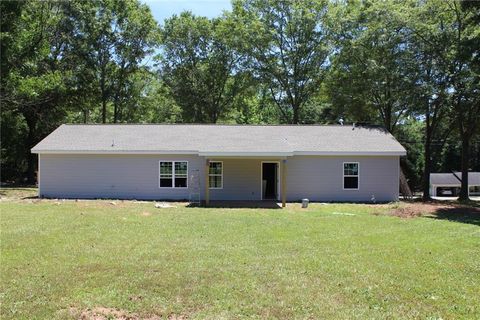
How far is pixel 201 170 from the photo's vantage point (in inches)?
843

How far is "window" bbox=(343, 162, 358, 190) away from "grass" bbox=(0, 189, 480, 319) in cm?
827

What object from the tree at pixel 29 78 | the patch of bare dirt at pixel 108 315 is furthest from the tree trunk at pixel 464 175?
the tree at pixel 29 78

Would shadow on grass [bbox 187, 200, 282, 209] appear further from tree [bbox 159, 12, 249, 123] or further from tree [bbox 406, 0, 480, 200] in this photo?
tree [bbox 159, 12, 249, 123]

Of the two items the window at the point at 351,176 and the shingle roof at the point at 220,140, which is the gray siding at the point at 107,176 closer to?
the shingle roof at the point at 220,140

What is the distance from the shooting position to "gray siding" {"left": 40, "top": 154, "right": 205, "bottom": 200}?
21344 mm

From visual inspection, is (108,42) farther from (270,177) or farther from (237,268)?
(237,268)

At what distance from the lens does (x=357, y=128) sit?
25.0 metres

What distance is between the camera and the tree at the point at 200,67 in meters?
39.0

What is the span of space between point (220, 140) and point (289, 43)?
17.3 metres

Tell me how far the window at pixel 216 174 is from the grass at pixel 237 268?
803 centimetres

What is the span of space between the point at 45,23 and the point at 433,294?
2848 centimetres

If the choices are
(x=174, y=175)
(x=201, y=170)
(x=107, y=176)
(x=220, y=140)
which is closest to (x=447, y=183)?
(x=220, y=140)

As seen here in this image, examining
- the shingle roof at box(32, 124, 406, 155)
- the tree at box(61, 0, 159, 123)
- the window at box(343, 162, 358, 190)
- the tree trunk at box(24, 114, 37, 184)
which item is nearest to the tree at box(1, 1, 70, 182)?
the tree trunk at box(24, 114, 37, 184)

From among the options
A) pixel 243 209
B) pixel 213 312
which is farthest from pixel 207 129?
pixel 213 312
